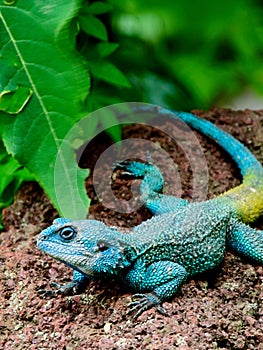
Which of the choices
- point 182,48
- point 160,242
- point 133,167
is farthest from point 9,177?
point 182,48

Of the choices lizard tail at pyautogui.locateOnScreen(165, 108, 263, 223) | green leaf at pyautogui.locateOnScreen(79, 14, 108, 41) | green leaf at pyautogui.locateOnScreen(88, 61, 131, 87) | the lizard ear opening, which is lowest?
lizard tail at pyautogui.locateOnScreen(165, 108, 263, 223)

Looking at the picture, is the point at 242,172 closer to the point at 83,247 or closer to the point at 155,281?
the point at 155,281

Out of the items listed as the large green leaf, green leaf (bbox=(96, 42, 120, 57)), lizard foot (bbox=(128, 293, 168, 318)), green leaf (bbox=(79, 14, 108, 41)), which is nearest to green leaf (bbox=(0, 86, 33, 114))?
the large green leaf

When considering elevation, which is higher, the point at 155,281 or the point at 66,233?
the point at 66,233

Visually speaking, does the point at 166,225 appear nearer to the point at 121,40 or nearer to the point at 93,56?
the point at 93,56

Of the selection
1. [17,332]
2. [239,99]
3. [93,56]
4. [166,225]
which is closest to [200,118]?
[93,56]

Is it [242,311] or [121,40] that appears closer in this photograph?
[242,311]

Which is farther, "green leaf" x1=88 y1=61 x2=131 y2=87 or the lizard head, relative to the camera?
"green leaf" x1=88 y1=61 x2=131 y2=87

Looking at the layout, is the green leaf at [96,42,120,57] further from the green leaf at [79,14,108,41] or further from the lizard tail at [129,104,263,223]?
the lizard tail at [129,104,263,223]
